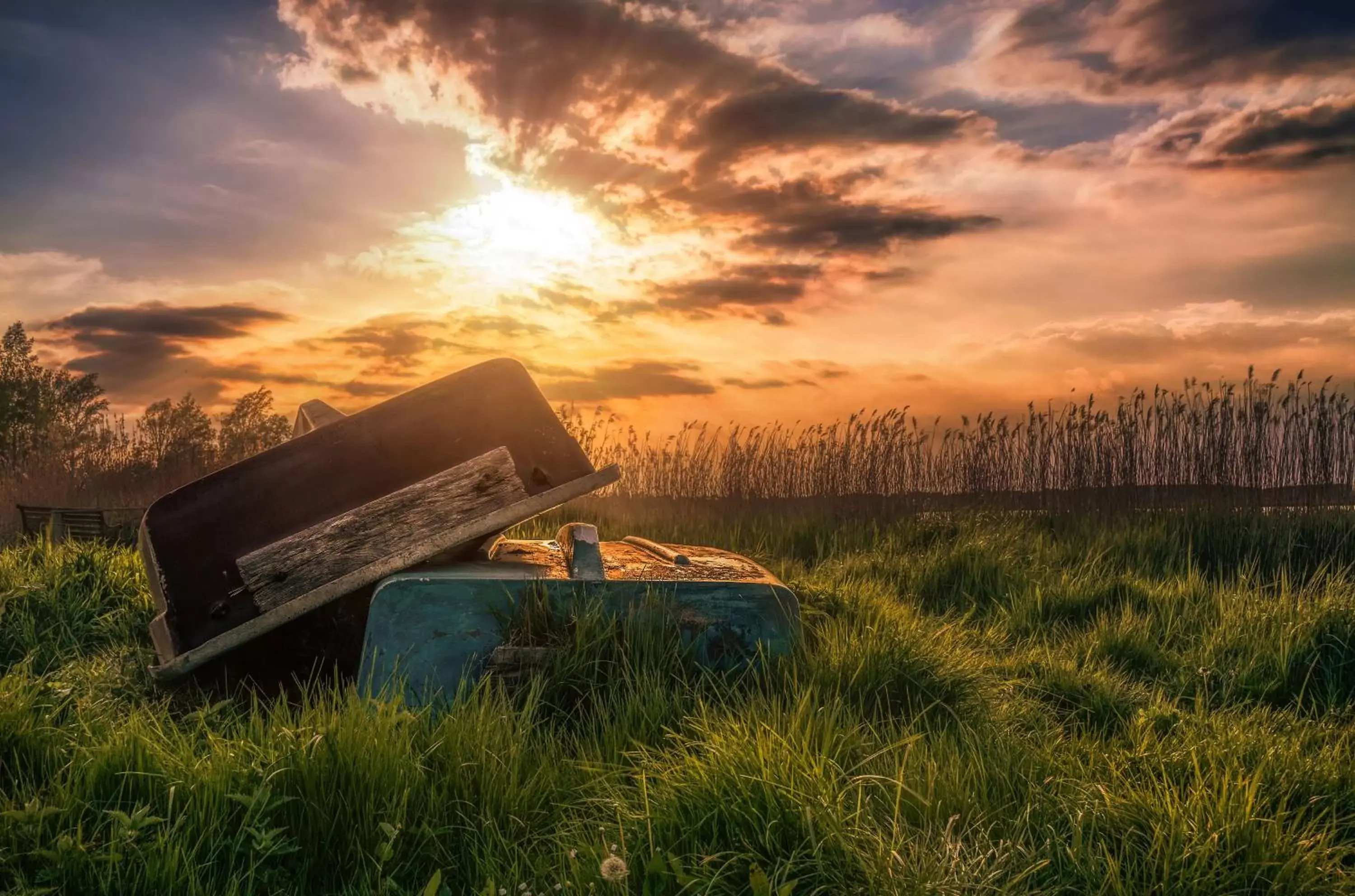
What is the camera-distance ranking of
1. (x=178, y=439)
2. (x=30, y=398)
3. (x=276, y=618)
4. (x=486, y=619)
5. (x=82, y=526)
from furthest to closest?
(x=30, y=398)
(x=178, y=439)
(x=82, y=526)
(x=276, y=618)
(x=486, y=619)

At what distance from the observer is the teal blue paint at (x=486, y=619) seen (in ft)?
11.7

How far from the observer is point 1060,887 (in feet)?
6.85

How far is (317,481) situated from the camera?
4.06 metres

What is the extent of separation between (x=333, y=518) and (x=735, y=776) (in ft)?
7.79

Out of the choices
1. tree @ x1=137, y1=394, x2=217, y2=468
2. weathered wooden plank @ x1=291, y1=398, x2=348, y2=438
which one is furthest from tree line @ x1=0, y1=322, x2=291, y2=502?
weathered wooden plank @ x1=291, y1=398, x2=348, y2=438

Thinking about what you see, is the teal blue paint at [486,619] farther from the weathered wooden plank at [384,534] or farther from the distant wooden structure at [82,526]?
the distant wooden structure at [82,526]

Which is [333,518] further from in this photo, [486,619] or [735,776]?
[735,776]

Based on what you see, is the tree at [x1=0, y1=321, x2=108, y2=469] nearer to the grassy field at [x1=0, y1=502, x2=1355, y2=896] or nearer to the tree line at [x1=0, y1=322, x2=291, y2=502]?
the tree line at [x1=0, y1=322, x2=291, y2=502]

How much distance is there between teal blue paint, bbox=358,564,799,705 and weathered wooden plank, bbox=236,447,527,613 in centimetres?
29

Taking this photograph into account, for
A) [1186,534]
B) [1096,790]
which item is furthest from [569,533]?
[1186,534]

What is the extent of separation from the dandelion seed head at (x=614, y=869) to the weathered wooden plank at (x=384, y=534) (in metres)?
2.22

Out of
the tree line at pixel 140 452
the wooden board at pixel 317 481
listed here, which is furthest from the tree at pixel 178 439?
the wooden board at pixel 317 481

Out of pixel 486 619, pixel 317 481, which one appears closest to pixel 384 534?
pixel 317 481

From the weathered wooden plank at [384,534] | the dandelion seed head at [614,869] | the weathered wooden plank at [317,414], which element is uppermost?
the weathered wooden plank at [317,414]
